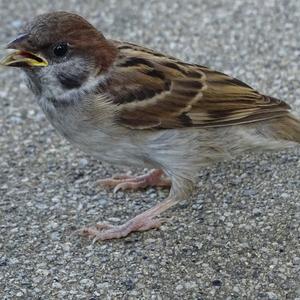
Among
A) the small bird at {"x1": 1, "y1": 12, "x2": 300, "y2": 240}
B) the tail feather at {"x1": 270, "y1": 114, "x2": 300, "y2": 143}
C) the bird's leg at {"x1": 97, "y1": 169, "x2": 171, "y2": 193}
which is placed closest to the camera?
the small bird at {"x1": 1, "y1": 12, "x2": 300, "y2": 240}

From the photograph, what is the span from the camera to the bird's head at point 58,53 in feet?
13.9

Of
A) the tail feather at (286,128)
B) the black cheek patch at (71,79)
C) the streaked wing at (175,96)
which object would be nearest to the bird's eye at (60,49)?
the black cheek patch at (71,79)

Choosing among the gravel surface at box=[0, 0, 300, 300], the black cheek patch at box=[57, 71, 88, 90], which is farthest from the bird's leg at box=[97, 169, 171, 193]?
the black cheek patch at box=[57, 71, 88, 90]

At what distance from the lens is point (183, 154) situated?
4.53 meters

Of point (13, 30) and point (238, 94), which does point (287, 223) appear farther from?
point (13, 30)

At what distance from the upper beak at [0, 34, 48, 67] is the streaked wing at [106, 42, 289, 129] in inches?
18.0

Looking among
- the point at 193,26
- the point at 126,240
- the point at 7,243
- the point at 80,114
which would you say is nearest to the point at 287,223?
the point at 126,240

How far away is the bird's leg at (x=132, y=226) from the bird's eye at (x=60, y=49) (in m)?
1.07

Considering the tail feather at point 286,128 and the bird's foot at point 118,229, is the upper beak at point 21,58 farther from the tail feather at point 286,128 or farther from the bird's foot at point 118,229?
the tail feather at point 286,128

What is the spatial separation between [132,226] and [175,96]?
82 cm

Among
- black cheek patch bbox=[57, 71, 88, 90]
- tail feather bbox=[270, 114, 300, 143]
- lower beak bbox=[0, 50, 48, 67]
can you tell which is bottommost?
tail feather bbox=[270, 114, 300, 143]

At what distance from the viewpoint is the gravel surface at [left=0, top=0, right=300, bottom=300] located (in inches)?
166

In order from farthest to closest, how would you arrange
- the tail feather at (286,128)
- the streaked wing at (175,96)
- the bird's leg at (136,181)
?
the bird's leg at (136,181), the tail feather at (286,128), the streaked wing at (175,96)

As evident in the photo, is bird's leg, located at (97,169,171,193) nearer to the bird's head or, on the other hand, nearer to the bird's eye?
the bird's head
